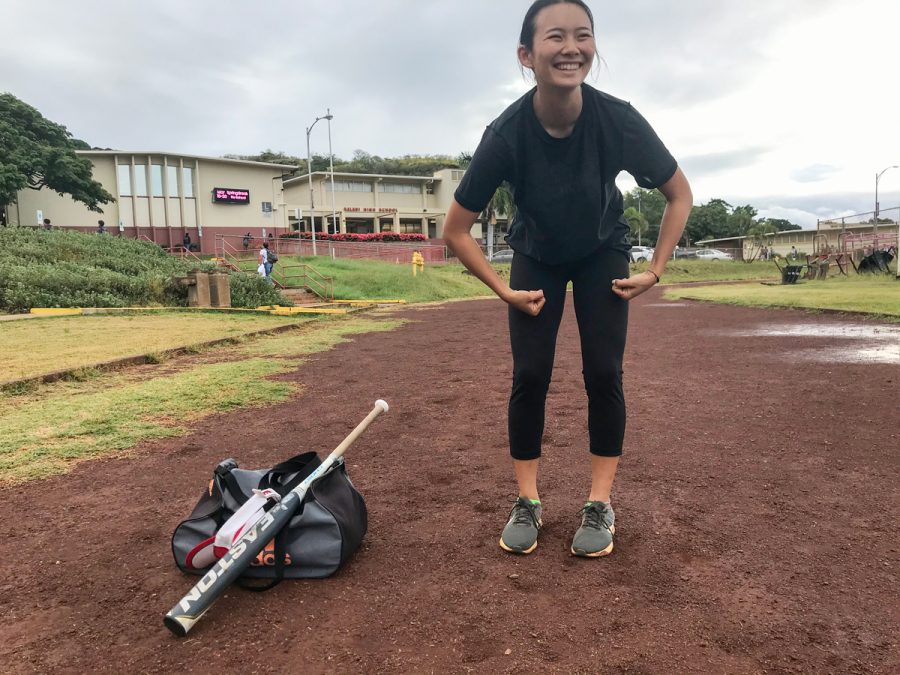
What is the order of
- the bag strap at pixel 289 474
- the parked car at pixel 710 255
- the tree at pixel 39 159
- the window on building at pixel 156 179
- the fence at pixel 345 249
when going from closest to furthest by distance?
1. the bag strap at pixel 289 474
2. the tree at pixel 39 159
3. the fence at pixel 345 249
4. the window on building at pixel 156 179
5. the parked car at pixel 710 255

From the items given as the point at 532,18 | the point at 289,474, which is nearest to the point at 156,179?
the point at 289,474

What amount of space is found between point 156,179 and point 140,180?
93 centimetres

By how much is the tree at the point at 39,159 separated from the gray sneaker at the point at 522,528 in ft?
128

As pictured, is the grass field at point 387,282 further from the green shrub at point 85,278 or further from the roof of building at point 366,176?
the roof of building at point 366,176

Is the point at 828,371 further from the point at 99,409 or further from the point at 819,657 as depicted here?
the point at 99,409

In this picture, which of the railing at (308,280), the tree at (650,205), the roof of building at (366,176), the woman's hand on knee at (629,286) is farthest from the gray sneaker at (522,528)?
the tree at (650,205)

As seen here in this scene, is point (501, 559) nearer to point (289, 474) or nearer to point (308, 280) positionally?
point (289, 474)

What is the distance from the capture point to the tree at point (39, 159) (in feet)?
110

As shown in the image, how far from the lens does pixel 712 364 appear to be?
6781mm

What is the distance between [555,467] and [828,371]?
4062mm

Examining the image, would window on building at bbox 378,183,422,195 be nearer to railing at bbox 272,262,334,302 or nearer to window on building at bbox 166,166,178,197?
window on building at bbox 166,166,178,197

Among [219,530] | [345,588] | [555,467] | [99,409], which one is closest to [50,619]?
[219,530]

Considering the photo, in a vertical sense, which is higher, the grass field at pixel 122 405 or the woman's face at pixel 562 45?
the woman's face at pixel 562 45

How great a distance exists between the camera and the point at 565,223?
94.0 inches
